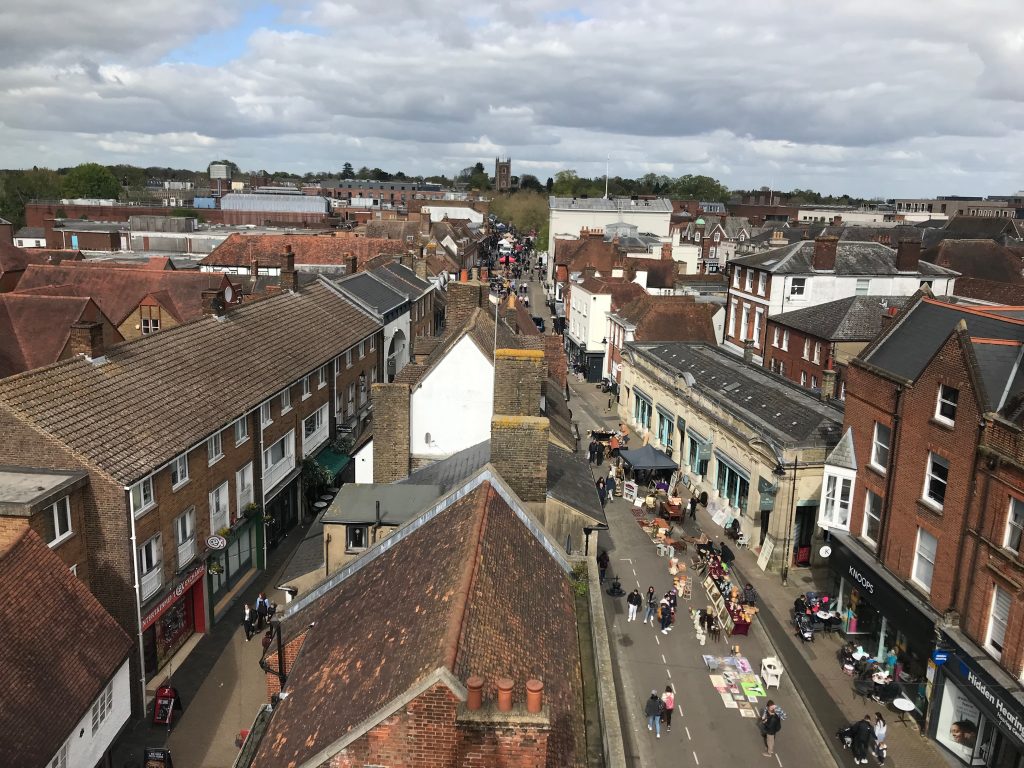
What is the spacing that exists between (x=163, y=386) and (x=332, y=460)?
12.2 metres

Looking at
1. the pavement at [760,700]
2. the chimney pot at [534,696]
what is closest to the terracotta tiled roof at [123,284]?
A: the pavement at [760,700]

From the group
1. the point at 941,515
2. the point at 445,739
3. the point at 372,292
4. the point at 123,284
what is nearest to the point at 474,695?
the point at 445,739

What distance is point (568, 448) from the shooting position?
25078mm

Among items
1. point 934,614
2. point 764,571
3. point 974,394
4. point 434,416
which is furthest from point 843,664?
point 434,416

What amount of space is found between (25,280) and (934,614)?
167 ft

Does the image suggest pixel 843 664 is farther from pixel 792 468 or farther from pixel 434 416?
pixel 434 416

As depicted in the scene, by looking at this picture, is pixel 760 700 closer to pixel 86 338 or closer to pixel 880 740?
pixel 880 740

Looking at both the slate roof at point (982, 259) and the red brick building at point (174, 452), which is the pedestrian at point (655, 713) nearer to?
the red brick building at point (174, 452)

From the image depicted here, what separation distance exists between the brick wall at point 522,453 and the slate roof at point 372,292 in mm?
30776

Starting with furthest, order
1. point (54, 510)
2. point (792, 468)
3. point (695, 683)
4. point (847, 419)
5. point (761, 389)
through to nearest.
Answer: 1. point (761, 389)
2. point (792, 468)
3. point (847, 419)
4. point (695, 683)
5. point (54, 510)

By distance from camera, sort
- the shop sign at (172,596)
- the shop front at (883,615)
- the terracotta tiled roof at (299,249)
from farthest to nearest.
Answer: the terracotta tiled roof at (299,249)
the shop front at (883,615)
the shop sign at (172,596)

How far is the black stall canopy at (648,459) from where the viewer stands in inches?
1441

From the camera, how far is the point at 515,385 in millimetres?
17125

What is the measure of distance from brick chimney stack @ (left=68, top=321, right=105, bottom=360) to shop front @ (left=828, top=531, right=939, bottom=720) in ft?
76.4
